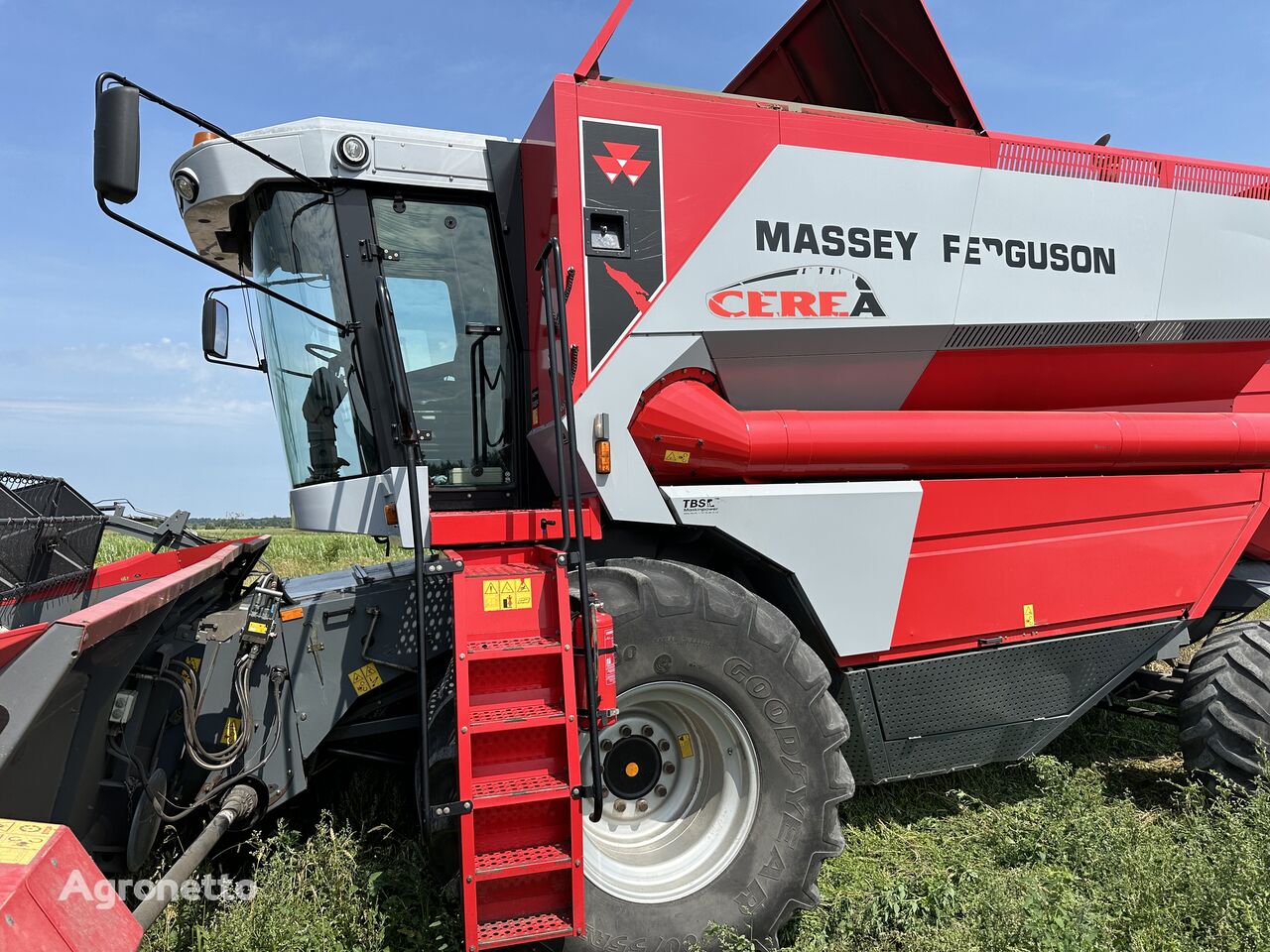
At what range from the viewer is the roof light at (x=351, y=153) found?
336cm

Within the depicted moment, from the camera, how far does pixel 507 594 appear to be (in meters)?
2.84

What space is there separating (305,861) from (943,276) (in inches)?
139

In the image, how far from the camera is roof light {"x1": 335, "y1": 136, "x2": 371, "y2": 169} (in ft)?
11.0

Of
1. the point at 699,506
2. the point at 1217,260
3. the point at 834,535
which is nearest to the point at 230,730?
the point at 699,506

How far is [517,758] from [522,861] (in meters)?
0.31

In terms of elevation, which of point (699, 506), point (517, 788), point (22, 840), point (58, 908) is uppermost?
point (699, 506)

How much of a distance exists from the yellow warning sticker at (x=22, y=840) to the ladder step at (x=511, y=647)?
1.16 meters

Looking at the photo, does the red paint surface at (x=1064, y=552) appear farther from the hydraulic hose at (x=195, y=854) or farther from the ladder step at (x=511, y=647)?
the hydraulic hose at (x=195, y=854)

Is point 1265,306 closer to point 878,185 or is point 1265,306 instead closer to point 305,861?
point 878,185

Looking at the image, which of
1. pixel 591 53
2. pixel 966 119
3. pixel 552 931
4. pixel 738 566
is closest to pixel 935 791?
pixel 738 566

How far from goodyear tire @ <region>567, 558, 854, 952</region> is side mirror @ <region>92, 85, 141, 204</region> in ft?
6.48

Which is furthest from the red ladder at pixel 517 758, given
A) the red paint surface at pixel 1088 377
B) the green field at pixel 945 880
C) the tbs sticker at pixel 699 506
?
the red paint surface at pixel 1088 377

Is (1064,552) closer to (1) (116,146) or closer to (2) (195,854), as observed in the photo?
(2) (195,854)

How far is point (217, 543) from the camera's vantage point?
4223 mm
